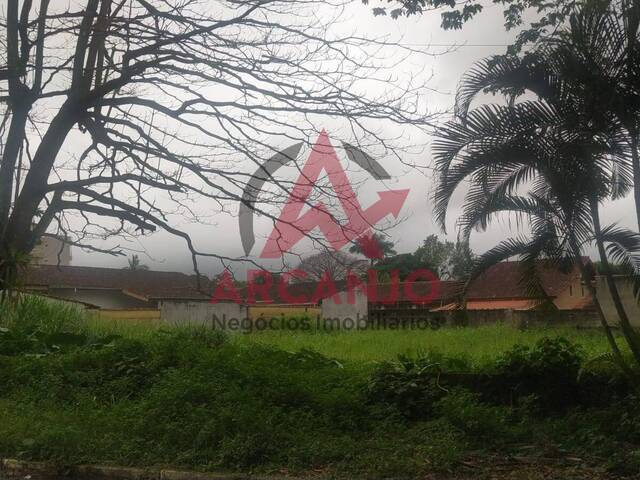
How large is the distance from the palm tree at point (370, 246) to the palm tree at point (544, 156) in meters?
2.53

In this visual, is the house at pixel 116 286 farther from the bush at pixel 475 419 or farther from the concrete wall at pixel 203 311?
the bush at pixel 475 419

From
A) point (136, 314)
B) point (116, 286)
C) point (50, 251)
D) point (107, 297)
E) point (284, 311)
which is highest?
point (50, 251)

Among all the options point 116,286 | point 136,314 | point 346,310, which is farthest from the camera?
point 116,286

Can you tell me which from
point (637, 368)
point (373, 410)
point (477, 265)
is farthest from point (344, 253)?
point (637, 368)

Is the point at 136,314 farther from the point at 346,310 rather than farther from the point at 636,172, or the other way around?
the point at 636,172

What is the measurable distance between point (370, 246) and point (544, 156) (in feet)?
12.0

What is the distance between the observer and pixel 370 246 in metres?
10.1

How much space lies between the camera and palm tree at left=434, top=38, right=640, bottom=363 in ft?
22.2

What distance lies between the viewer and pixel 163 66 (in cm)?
1005

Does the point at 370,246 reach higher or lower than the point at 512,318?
higher

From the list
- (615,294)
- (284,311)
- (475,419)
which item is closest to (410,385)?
(475,419)

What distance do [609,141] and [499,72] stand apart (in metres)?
1.29

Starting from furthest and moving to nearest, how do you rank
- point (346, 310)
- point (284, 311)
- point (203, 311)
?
point (284, 311) < point (346, 310) < point (203, 311)

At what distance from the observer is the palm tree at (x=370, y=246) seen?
9555 mm
